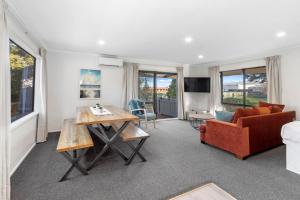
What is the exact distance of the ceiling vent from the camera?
4.86m

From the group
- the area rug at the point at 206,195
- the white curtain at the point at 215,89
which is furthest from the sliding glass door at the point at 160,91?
the area rug at the point at 206,195

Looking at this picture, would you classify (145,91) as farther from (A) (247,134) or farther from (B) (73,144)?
(B) (73,144)

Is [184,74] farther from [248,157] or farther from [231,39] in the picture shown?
[248,157]

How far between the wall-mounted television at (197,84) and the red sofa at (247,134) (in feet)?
9.73

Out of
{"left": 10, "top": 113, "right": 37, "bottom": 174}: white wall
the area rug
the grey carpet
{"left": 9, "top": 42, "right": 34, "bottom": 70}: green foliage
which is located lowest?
the grey carpet

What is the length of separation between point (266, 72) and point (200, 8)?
3.70 metres

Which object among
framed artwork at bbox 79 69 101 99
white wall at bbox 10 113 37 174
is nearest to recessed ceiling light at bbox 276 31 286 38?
framed artwork at bbox 79 69 101 99

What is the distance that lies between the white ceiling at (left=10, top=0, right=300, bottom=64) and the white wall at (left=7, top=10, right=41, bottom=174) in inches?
7.6

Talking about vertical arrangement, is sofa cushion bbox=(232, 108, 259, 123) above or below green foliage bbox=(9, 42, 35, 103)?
below

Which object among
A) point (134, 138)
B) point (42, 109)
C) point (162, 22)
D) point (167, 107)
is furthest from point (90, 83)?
point (167, 107)

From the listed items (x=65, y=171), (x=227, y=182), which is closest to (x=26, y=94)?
(x=65, y=171)

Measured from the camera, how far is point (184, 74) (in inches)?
268

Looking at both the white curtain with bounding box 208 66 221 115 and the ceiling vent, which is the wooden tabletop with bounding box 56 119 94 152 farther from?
the white curtain with bounding box 208 66 221 115

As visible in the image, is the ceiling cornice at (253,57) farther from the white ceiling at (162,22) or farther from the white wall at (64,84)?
Result: the white wall at (64,84)
